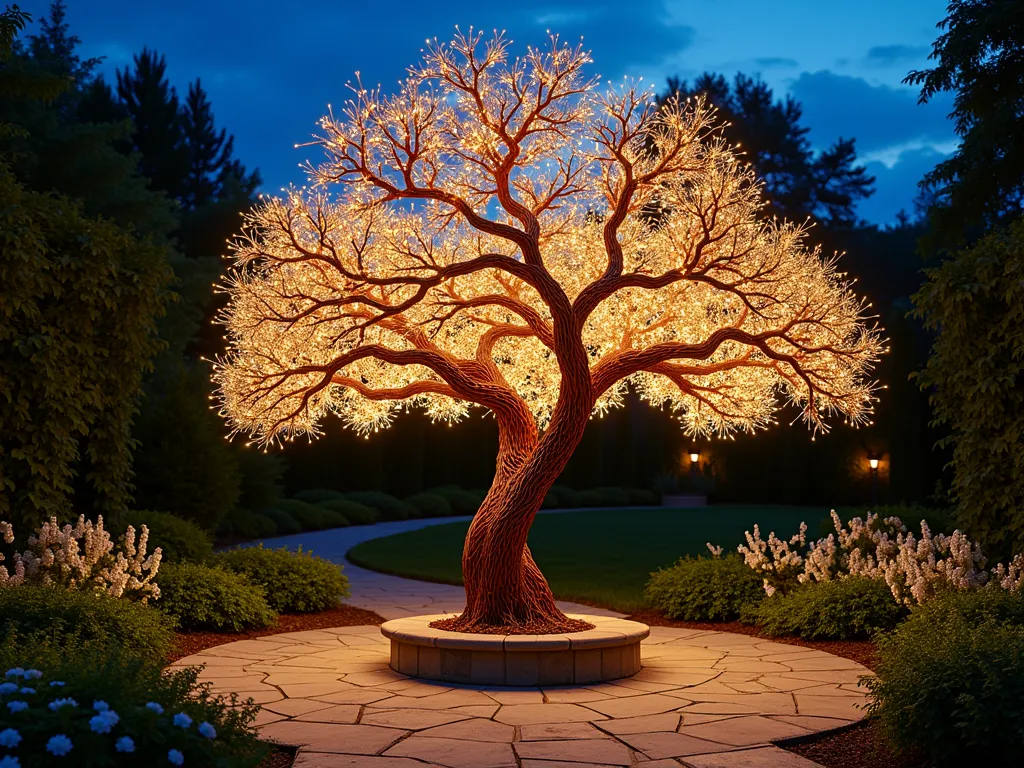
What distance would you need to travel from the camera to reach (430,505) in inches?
950

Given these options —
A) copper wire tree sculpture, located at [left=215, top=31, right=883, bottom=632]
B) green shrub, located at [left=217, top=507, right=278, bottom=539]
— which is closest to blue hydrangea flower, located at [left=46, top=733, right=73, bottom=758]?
copper wire tree sculpture, located at [left=215, top=31, right=883, bottom=632]

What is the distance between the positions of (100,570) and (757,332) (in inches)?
221

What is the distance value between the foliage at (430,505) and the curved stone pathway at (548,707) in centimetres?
1527

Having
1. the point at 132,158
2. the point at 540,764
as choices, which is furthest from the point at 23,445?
the point at 132,158

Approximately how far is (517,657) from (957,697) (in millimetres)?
2971

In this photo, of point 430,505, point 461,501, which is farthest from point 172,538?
point 461,501

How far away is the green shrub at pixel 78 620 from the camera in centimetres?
616

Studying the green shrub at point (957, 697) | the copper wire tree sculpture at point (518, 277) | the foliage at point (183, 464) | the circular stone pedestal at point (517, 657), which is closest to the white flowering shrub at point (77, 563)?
the copper wire tree sculpture at point (518, 277)

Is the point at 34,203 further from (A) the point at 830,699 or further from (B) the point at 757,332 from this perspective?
(A) the point at 830,699

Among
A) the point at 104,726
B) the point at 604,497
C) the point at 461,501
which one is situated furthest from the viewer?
the point at 604,497

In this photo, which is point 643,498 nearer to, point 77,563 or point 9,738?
point 77,563

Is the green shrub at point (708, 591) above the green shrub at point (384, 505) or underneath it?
underneath

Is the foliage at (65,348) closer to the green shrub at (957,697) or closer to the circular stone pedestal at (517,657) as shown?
the circular stone pedestal at (517,657)

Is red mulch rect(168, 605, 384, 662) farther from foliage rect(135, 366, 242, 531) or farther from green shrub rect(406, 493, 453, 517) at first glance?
green shrub rect(406, 493, 453, 517)
